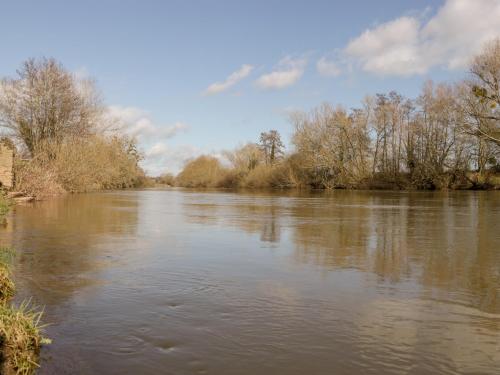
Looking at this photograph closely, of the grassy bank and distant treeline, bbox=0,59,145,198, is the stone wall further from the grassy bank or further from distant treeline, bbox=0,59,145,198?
the grassy bank

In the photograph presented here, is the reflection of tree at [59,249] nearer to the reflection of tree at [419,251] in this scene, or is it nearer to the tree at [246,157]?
the reflection of tree at [419,251]

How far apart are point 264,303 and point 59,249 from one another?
5.10m

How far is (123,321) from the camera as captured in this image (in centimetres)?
461

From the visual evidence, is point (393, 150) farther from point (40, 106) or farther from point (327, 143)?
point (40, 106)

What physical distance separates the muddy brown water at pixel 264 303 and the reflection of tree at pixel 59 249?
34 millimetres

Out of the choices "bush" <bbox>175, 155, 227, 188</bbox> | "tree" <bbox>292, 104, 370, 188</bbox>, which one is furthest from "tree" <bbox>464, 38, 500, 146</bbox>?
"bush" <bbox>175, 155, 227, 188</bbox>

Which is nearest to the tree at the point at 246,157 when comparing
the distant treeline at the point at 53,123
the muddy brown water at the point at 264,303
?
the distant treeline at the point at 53,123

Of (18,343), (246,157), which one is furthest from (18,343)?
A: (246,157)

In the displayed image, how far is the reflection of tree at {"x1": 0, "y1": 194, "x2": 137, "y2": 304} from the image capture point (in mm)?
6086

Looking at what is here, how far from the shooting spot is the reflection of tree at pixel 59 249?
6086 millimetres

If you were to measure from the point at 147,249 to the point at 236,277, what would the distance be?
10.1ft

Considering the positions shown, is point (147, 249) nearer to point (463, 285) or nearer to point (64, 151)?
point (463, 285)

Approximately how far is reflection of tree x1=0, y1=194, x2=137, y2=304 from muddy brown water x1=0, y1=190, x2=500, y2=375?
1.3 inches

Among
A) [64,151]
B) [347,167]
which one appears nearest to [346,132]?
[347,167]
